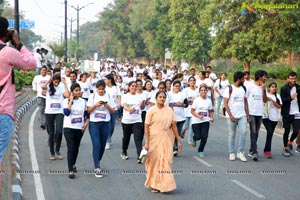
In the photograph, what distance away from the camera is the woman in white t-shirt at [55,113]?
35.8 ft

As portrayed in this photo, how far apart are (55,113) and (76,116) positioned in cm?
203

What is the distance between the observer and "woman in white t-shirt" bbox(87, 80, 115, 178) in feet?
31.0

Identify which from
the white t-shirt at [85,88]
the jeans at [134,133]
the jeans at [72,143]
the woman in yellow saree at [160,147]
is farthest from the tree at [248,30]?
the woman in yellow saree at [160,147]

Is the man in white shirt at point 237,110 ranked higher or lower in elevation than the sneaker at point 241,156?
higher

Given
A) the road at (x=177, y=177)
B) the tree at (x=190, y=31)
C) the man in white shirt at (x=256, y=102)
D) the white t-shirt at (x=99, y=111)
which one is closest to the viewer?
the road at (x=177, y=177)

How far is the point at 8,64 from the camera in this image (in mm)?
4738

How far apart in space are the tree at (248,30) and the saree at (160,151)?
15.1m

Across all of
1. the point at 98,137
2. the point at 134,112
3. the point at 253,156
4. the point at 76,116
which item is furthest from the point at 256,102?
the point at 76,116

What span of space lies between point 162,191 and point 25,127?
8.51m

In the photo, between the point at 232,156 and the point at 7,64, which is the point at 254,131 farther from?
the point at 7,64

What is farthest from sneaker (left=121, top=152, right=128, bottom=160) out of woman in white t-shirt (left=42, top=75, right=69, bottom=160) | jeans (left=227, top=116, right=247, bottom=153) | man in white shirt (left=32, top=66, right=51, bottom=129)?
man in white shirt (left=32, top=66, right=51, bottom=129)

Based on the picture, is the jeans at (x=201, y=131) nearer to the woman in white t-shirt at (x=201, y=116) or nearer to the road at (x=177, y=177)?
the woman in white t-shirt at (x=201, y=116)

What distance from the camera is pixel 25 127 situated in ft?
51.1

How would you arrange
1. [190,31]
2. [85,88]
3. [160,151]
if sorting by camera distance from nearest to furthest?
[160,151] → [85,88] → [190,31]
